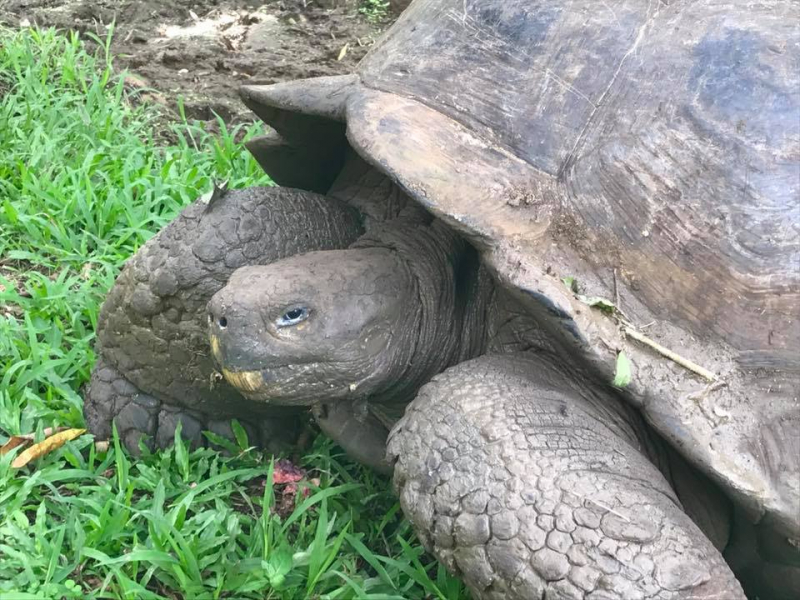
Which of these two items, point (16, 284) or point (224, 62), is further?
point (224, 62)

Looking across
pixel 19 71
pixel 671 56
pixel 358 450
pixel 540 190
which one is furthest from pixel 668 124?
pixel 19 71

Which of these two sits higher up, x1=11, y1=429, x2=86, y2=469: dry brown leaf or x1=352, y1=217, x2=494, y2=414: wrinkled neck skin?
x1=352, y1=217, x2=494, y2=414: wrinkled neck skin

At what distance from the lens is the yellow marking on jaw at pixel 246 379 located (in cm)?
220

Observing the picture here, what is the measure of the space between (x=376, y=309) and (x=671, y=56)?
3.19ft

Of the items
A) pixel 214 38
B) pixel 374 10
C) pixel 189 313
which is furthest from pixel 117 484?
pixel 374 10

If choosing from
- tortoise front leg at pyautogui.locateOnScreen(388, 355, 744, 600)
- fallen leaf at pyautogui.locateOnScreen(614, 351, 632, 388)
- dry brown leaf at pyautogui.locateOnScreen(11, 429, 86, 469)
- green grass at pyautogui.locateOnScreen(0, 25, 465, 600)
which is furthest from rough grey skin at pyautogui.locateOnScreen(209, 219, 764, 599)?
dry brown leaf at pyautogui.locateOnScreen(11, 429, 86, 469)

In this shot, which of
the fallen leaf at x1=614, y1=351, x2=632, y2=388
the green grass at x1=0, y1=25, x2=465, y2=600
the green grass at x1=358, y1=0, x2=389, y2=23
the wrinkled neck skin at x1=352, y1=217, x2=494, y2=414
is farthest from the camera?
the green grass at x1=358, y1=0, x2=389, y2=23

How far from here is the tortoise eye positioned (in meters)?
2.21

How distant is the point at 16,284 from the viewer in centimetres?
358

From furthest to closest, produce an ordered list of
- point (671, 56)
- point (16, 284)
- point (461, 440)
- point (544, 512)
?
1. point (16, 284)
2. point (671, 56)
3. point (461, 440)
4. point (544, 512)

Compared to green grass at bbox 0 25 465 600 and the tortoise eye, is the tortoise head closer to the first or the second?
the tortoise eye

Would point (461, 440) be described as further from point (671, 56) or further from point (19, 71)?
point (19, 71)

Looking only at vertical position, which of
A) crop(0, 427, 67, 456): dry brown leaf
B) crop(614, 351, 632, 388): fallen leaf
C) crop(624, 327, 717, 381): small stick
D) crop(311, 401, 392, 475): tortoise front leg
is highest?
crop(624, 327, 717, 381): small stick

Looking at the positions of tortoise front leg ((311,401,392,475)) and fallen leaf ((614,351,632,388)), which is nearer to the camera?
fallen leaf ((614,351,632,388))
